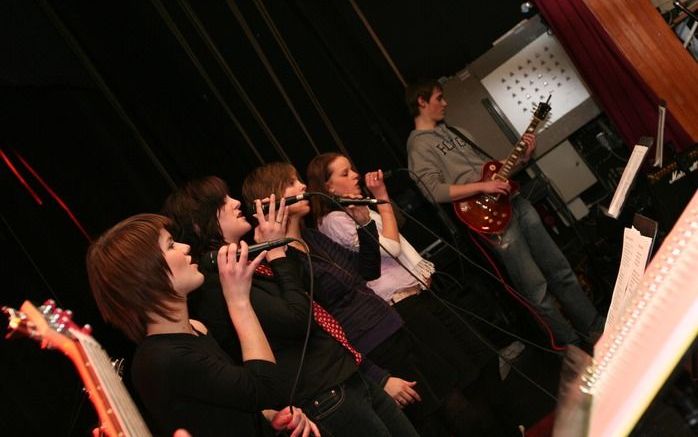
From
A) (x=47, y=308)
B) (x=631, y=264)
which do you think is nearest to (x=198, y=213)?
(x=47, y=308)

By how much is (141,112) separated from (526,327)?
2.58 metres

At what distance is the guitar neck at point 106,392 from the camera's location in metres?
1.23

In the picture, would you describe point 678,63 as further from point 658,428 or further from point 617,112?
point 658,428

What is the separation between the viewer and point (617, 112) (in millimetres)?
3732

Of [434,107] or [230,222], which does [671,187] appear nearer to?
[434,107]

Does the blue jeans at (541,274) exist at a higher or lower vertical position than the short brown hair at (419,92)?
lower

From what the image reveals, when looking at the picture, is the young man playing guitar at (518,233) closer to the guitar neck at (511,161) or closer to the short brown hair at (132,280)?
the guitar neck at (511,161)

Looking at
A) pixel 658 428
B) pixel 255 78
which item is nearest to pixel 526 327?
pixel 658 428

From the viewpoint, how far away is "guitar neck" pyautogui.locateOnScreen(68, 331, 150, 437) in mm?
1227

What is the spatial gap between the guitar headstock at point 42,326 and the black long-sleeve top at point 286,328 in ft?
1.62

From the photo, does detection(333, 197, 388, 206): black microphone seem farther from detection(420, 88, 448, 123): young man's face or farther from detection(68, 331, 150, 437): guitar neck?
detection(420, 88, 448, 123): young man's face

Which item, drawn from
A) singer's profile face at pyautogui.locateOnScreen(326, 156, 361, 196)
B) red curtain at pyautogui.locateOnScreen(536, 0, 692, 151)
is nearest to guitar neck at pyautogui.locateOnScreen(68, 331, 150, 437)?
singer's profile face at pyautogui.locateOnScreen(326, 156, 361, 196)

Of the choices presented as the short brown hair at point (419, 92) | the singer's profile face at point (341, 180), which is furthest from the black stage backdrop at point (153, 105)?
the singer's profile face at point (341, 180)

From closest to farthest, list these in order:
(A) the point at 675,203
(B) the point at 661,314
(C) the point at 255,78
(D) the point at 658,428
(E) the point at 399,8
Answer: (B) the point at 661,314 → (D) the point at 658,428 → (A) the point at 675,203 → (C) the point at 255,78 → (E) the point at 399,8
